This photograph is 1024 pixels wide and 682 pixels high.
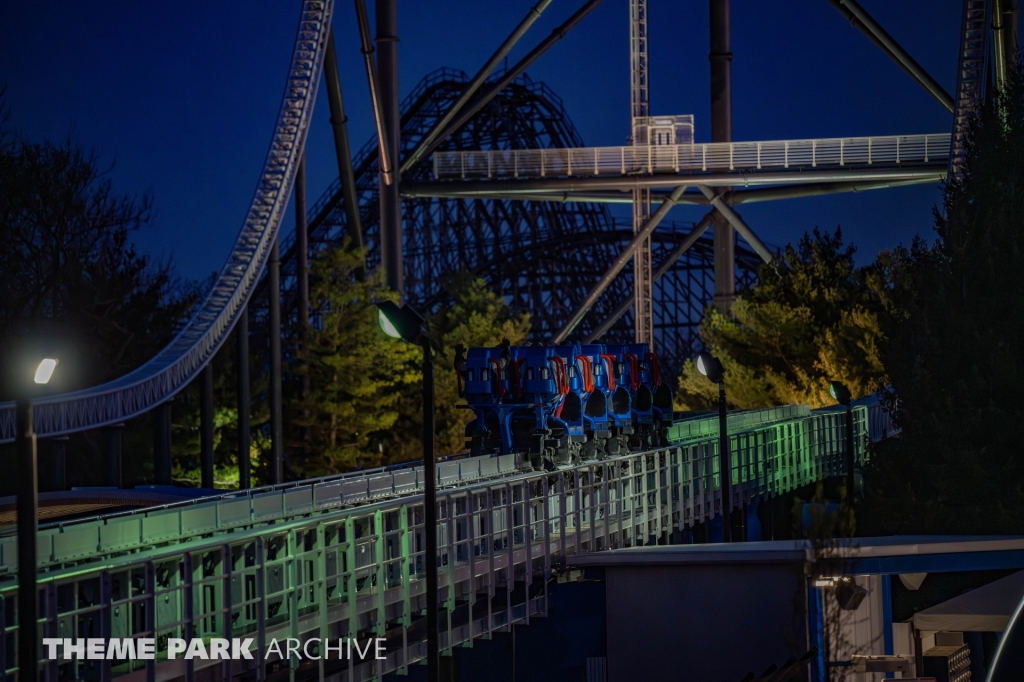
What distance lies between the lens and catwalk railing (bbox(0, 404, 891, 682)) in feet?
27.6

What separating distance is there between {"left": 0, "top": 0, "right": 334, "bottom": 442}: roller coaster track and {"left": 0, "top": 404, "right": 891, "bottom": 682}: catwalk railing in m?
7.87

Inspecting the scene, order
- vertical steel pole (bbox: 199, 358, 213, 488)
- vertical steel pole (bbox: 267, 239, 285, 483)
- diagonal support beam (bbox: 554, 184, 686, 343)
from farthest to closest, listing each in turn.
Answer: diagonal support beam (bbox: 554, 184, 686, 343) < vertical steel pole (bbox: 267, 239, 285, 483) < vertical steel pole (bbox: 199, 358, 213, 488)

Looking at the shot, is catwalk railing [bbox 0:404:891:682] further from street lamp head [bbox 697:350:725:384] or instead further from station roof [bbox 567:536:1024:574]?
street lamp head [bbox 697:350:725:384]

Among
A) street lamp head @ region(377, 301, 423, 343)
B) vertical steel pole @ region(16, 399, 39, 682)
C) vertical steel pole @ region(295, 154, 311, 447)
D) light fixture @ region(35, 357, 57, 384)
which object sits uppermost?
vertical steel pole @ region(295, 154, 311, 447)

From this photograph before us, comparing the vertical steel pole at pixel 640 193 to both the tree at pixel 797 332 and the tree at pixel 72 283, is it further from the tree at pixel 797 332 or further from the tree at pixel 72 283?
the tree at pixel 72 283

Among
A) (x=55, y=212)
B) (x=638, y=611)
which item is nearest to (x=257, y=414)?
(x=55, y=212)

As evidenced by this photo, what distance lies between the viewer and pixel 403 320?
947 cm

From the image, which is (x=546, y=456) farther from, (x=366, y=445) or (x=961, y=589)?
(x=366, y=445)

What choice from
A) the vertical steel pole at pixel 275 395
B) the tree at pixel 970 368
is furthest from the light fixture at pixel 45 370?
the vertical steel pole at pixel 275 395

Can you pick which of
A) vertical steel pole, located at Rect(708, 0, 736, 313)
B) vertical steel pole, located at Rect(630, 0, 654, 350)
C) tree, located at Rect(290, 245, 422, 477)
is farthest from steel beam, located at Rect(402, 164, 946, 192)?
tree, located at Rect(290, 245, 422, 477)

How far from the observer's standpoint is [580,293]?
5072 centimetres

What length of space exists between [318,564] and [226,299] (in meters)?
19.7

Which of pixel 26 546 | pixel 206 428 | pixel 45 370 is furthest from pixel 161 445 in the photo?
pixel 26 546

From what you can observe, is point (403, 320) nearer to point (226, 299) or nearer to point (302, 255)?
point (226, 299)
